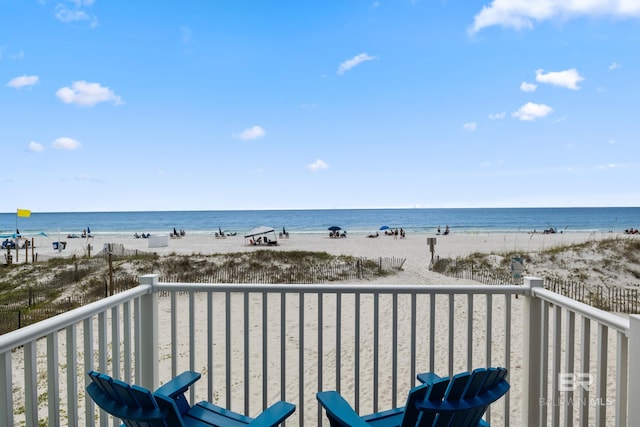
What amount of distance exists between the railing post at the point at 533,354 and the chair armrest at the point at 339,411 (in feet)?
4.09

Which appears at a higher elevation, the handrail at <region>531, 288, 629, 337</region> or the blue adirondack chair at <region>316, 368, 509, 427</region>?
the handrail at <region>531, 288, 629, 337</region>

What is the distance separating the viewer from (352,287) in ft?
7.40

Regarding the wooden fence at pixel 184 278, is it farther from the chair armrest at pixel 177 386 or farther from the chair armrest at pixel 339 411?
the chair armrest at pixel 339 411

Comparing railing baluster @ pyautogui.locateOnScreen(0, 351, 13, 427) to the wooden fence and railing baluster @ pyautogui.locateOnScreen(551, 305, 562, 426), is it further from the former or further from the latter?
the wooden fence

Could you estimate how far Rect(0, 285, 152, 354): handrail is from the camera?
1.27 m

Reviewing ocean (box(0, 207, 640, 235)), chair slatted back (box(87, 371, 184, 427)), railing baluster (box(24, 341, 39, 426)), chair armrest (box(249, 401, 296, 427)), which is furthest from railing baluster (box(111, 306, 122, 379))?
ocean (box(0, 207, 640, 235))

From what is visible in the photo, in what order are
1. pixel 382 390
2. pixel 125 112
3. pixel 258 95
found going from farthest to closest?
1. pixel 125 112
2. pixel 258 95
3. pixel 382 390

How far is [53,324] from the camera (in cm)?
150

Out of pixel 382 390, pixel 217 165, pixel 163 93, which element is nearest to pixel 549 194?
pixel 217 165

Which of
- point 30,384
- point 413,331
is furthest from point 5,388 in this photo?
point 413,331

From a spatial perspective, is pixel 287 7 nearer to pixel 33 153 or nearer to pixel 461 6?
pixel 461 6

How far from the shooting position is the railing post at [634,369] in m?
1.31

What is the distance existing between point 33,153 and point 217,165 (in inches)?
836

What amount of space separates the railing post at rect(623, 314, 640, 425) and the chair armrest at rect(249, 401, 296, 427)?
1154 millimetres
